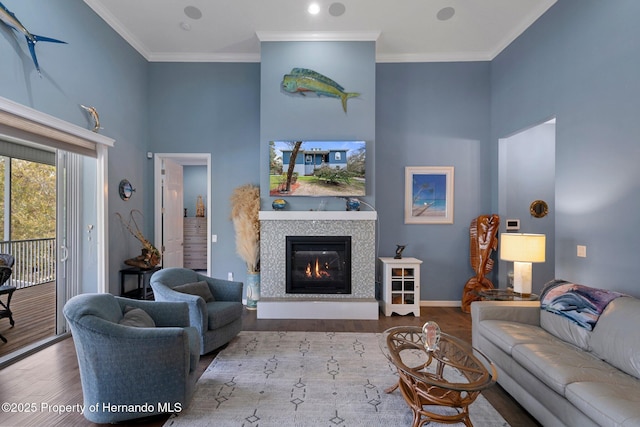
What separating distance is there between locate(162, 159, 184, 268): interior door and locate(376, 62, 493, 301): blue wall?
12.0 ft

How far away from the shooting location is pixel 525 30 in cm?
381

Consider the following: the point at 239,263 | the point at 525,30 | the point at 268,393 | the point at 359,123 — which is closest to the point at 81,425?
the point at 268,393

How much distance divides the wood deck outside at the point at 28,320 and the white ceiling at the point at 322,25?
4.01 metres

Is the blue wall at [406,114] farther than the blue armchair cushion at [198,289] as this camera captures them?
No

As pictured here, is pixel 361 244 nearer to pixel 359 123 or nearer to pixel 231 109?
pixel 359 123

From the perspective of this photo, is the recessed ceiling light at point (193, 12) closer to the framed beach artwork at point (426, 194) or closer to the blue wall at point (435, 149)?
the blue wall at point (435, 149)

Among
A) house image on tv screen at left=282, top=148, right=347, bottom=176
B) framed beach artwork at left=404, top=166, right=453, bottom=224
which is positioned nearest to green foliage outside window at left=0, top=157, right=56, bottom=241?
house image on tv screen at left=282, top=148, right=347, bottom=176

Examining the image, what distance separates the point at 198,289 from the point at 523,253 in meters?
3.60

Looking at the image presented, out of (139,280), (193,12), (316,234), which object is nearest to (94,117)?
(193,12)

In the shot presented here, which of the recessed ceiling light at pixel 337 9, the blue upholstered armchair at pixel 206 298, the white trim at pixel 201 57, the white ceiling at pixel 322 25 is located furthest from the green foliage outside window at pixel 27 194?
the recessed ceiling light at pixel 337 9

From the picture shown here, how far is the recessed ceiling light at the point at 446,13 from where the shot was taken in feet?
11.9

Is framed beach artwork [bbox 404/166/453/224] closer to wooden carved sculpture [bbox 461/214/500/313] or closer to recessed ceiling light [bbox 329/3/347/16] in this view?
wooden carved sculpture [bbox 461/214/500/313]

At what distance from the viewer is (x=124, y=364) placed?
1873 mm

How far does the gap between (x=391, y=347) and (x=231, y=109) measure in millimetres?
4321
